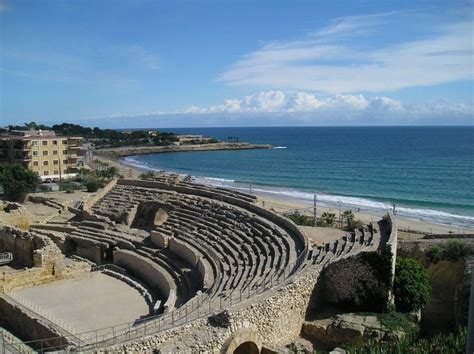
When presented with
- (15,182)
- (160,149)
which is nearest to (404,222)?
(15,182)

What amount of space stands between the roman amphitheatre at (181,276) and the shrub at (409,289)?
65 cm

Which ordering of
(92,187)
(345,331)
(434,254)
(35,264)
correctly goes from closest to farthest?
(345,331)
(434,254)
(35,264)
(92,187)

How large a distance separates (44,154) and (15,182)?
18444 millimetres

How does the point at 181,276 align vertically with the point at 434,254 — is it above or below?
below

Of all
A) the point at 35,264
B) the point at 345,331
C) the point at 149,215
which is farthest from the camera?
the point at 149,215

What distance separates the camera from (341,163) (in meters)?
94.3

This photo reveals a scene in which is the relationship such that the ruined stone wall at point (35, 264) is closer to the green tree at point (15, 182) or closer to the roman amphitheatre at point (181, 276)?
the roman amphitheatre at point (181, 276)

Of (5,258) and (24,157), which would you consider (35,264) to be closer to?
(5,258)

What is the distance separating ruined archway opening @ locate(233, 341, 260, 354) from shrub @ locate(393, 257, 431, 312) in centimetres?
742

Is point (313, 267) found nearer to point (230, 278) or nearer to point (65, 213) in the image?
point (230, 278)

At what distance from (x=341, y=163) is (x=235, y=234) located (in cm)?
7081

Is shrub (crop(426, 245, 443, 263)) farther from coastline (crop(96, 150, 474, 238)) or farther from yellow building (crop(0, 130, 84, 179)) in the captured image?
yellow building (crop(0, 130, 84, 179))

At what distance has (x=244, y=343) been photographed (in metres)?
14.0

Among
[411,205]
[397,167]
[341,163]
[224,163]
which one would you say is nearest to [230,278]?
[411,205]
